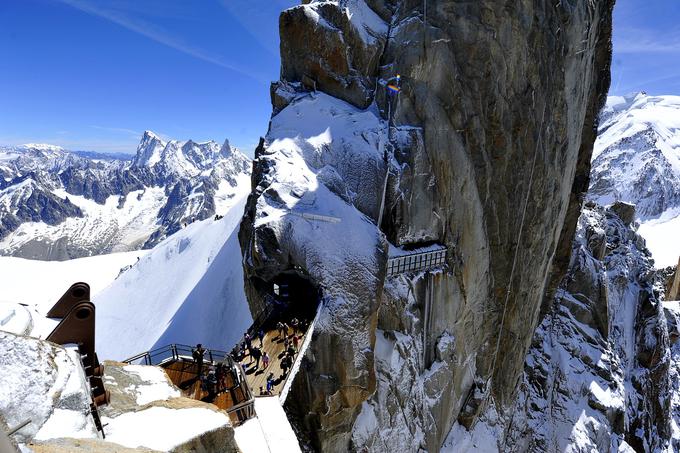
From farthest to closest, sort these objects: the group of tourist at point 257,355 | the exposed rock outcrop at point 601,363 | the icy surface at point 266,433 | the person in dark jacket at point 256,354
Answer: the exposed rock outcrop at point 601,363, the person in dark jacket at point 256,354, the group of tourist at point 257,355, the icy surface at point 266,433

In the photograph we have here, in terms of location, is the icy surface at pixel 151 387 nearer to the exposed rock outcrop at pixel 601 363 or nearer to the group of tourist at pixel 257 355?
the group of tourist at pixel 257 355

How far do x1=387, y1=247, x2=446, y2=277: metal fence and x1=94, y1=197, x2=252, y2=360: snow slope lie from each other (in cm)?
2504

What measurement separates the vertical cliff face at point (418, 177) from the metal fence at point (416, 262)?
0.81 meters

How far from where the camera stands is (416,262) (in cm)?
2900

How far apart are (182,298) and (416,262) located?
4801 centimetres

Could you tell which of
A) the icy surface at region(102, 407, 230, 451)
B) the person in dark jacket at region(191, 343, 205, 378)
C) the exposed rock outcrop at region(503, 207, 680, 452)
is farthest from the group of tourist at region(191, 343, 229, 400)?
the exposed rock outcrop at region(503, 207, 680, 452)

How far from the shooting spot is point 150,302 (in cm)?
7038

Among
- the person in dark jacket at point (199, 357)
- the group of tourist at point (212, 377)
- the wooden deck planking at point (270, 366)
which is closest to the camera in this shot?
the group of tourist at point (212, 377)

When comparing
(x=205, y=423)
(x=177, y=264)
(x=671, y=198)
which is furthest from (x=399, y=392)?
(x=671, y=198)

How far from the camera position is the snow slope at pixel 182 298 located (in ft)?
167

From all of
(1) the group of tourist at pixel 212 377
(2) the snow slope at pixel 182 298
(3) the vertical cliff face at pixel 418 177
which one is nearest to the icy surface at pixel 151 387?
(1) the group of tourist at pixel 212 377

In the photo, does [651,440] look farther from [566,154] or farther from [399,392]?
[399,392]

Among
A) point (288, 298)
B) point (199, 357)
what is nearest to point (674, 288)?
point (288, 298)

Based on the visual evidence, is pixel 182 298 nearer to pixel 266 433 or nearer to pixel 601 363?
pixel 266 433
